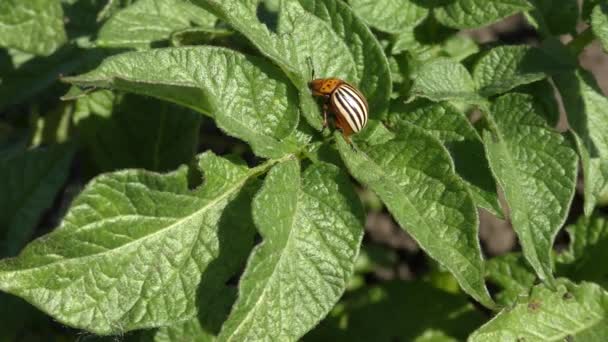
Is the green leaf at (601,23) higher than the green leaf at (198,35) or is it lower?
higher

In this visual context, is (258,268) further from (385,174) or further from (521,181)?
(521,181)

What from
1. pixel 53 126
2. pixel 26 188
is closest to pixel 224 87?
pixel 26 188

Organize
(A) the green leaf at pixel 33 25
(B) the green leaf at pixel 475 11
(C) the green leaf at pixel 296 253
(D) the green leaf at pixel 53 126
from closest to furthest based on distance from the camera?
(C) the green leaf at pixel 296 253, (B) the green leaf at pixel 475 11, (A) the green leaf at pixel 33 25, (D) the green leaf at pixel 53 126

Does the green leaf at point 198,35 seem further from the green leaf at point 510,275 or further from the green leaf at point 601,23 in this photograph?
the green leaf at point 510,275

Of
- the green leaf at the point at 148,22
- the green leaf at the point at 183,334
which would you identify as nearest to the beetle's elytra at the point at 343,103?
the green leaf at the point at 148,22

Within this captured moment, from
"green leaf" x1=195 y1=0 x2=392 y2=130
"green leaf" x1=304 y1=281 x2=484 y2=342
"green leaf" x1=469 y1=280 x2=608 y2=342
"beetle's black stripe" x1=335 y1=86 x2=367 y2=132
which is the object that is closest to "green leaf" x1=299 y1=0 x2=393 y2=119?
"green leaf" x1=195 y1=0 x2=392 y2=130

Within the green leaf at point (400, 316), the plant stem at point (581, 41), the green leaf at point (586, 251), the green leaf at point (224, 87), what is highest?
the green leaf at point (224, 87)

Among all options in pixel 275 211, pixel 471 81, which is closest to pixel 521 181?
pixel 471 81

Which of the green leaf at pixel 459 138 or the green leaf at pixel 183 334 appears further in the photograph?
the green leaf at pixel 183 334
